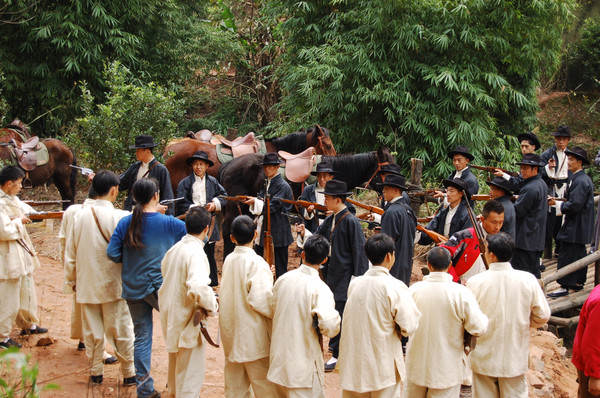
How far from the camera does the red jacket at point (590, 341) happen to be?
3764mm

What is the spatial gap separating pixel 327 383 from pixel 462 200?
230 cm

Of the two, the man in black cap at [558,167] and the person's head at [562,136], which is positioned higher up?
the person's head at [562,136]

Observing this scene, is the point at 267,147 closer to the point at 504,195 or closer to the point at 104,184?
the point at 504,195

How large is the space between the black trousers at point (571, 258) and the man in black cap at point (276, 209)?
154 inches

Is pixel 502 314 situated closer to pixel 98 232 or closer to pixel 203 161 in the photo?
pixel 98 232

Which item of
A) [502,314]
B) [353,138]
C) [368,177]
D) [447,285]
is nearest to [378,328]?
[447,285]

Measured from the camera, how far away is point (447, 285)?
3.94 m

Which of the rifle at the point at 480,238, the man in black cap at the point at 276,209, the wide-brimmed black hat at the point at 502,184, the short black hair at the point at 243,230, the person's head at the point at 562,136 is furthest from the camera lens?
the person's head at the point at 562,136

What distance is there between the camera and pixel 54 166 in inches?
429

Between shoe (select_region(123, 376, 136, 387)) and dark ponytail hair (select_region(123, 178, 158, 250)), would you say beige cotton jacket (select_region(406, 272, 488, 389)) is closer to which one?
dark ponytail hair (select_region(123, 178, 158, 250))

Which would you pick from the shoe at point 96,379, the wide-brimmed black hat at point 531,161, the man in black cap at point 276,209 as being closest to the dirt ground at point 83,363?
the shoe at point 96,379

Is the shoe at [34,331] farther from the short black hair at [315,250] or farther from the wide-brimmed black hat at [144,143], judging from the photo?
the short black hair at [315,250]

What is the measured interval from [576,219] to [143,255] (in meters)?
5.94

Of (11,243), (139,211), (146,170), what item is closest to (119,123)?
(146,170)
